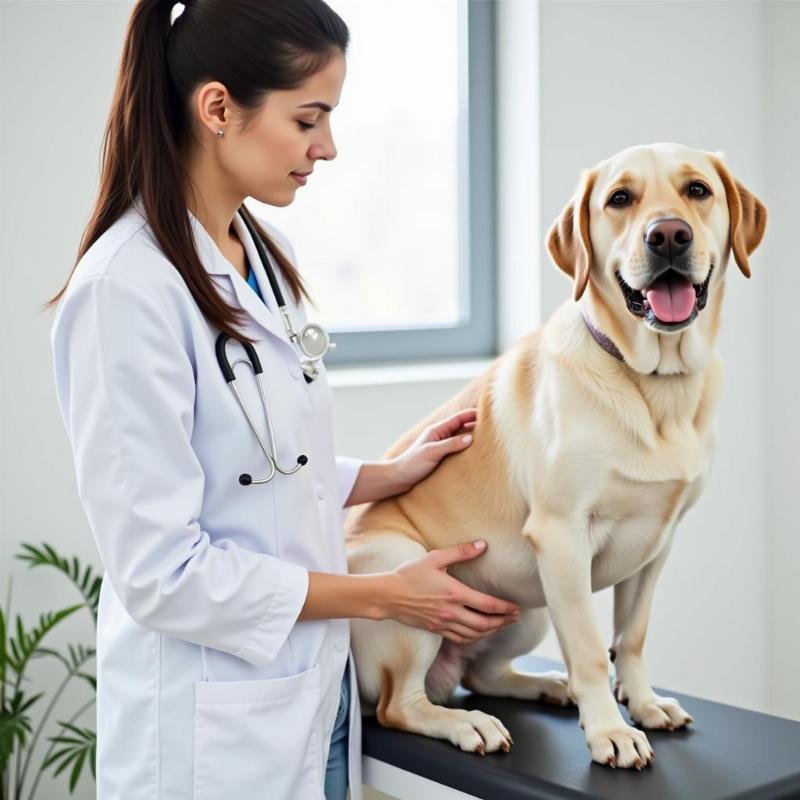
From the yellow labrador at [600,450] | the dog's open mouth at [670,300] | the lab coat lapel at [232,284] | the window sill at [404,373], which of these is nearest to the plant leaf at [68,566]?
the window sill at [404,373]

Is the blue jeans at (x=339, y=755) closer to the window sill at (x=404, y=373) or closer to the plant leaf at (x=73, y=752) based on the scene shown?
the plant leaf at (x=73, y=752)

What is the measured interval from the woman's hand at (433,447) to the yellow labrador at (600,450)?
3 cm

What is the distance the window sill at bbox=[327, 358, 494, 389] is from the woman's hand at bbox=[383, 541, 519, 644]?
124 centimetres

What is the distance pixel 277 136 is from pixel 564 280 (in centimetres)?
172

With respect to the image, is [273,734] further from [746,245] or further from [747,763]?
[746,245]

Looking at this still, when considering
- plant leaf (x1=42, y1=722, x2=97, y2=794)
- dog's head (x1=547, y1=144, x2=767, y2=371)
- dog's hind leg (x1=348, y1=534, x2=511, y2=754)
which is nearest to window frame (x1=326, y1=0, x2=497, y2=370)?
plant leaf (x1=42, y1=722, x2=97, y2=794)

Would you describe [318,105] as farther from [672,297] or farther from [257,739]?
[257,739]

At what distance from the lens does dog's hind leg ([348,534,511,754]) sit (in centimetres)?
159

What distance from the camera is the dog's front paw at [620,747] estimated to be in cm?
146

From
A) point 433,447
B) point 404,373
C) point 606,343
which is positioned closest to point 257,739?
point 433,447

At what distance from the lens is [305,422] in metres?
1.46

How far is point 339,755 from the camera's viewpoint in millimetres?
1576

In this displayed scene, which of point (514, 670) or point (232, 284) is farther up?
point (232, 284)

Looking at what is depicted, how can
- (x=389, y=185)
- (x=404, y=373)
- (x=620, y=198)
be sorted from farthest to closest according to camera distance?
(x=389, y=185), (x=404, y=373), (x=620, y=198)
